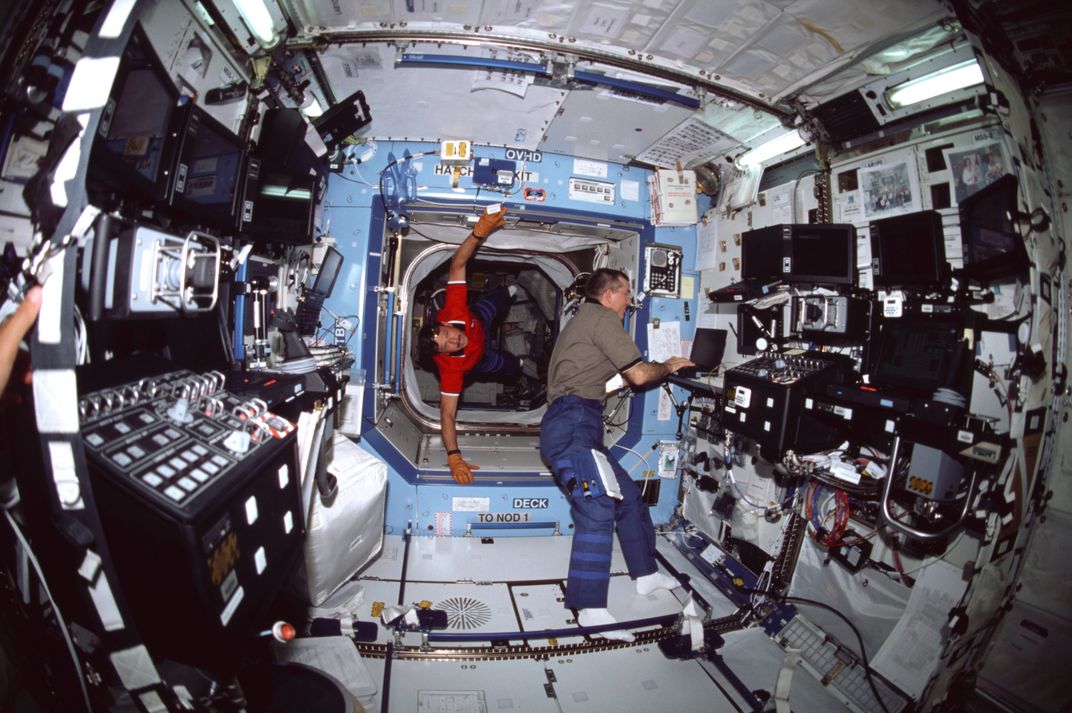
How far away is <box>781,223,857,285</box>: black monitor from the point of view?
2.66 metres

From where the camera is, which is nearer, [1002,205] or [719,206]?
[1002,205]

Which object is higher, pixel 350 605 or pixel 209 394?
pixel 209 394

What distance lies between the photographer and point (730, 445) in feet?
11.5

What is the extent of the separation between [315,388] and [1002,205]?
3779 millimetres

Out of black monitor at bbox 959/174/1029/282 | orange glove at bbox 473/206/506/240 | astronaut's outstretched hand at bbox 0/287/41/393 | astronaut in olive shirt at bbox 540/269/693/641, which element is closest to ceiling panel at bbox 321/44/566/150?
orange glove at bbox 473/206/506/240

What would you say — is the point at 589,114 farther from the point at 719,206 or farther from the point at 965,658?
the point at 965,658

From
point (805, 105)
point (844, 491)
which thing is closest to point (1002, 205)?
point (805, 105)

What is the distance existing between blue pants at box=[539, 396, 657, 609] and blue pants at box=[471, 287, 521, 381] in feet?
8.57

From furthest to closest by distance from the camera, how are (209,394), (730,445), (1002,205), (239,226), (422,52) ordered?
(730,445), (422,52), (239,226), (1002,205), (209,394)

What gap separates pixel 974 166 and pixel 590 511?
10.3ft

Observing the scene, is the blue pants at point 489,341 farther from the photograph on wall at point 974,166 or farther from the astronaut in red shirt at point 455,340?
the photograph on wall at point 974,166

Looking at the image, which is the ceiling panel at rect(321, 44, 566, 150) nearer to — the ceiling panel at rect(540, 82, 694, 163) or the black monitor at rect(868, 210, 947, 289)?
the ceiling panel at rect(540, 82, 694, 163)

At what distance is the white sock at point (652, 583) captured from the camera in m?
3.11

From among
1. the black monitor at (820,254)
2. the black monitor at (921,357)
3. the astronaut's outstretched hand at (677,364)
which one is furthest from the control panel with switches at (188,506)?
the black monitor at (820,254)
